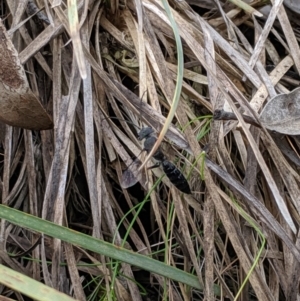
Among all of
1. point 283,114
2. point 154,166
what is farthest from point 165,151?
point 283,114

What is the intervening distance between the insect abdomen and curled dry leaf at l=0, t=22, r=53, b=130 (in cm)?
28

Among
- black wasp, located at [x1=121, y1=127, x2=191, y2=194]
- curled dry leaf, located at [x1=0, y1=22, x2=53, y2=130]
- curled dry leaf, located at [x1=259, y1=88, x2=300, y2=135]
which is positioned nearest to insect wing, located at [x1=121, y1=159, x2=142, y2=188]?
black wasp, located at [x1=121, y1=127, x2=191, y2=194]

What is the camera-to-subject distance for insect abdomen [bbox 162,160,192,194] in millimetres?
1184

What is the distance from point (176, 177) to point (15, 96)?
1.22 feet

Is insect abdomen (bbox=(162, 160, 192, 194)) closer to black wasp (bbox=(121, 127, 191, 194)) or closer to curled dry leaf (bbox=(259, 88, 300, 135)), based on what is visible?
black wasp (bbox=(121, 127, 191, 194))

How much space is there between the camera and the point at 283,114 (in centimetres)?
127

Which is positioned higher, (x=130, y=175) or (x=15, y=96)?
(x=15, y=96)

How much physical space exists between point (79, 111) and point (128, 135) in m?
0.13

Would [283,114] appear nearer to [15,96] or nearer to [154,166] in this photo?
[154,166]

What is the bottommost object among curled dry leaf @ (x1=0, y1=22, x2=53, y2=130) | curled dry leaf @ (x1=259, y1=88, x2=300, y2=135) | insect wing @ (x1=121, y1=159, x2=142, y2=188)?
insect wing @ (x1=121, y1=159, x2=142, y2=188)

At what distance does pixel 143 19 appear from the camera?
1.33m

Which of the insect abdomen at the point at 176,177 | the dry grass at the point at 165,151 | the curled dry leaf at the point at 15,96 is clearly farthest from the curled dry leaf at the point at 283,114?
the curled dry leaf at the point at 15,96

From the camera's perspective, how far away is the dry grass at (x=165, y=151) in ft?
3.97

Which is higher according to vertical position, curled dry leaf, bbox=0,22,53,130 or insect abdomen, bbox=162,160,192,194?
curled dry leaf, bbox=0,22,53,130
